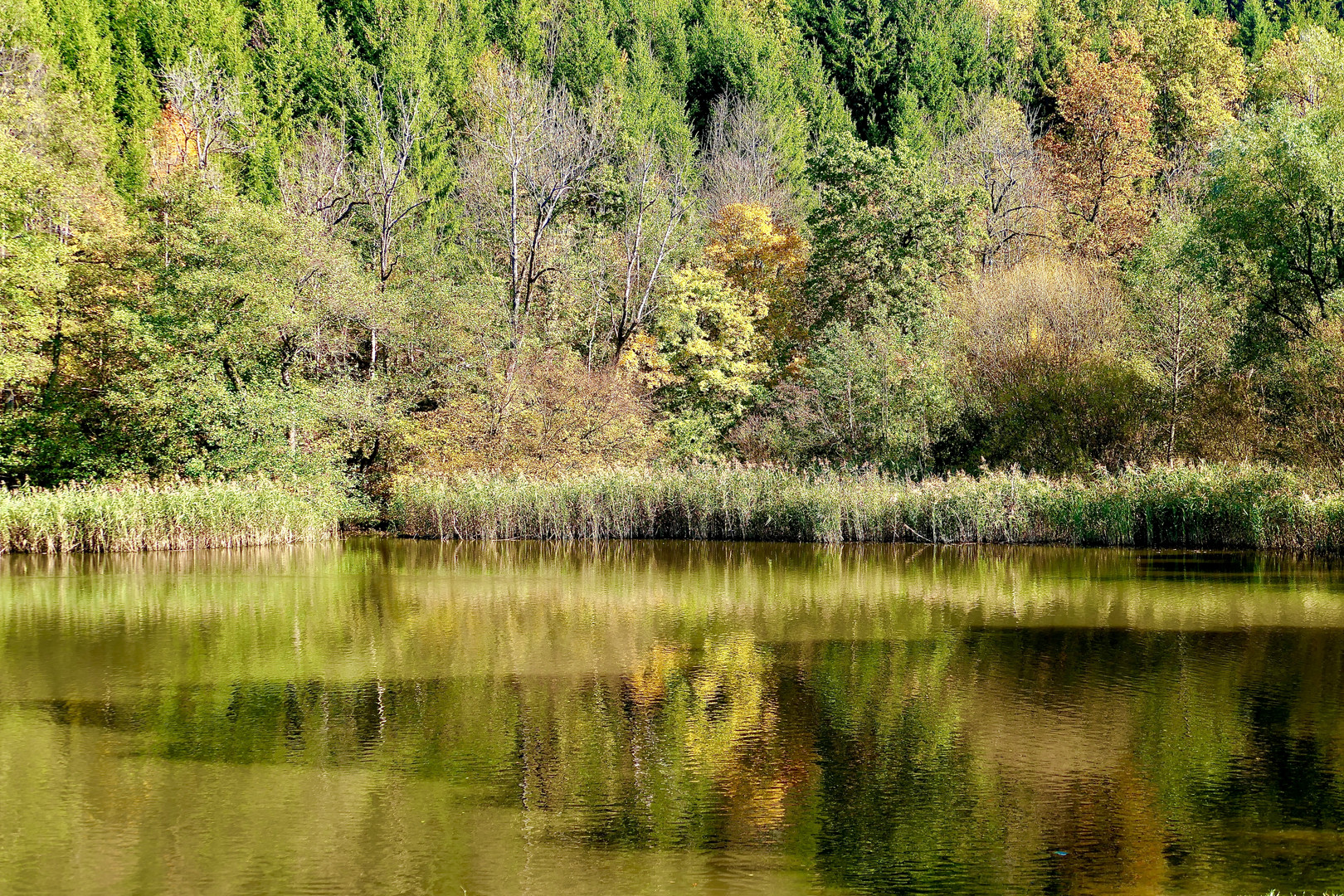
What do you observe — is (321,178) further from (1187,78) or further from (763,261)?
(1187,78)

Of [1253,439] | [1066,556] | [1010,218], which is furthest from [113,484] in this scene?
[1010,218]

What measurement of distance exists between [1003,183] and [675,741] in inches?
1542

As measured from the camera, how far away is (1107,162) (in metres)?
43.6

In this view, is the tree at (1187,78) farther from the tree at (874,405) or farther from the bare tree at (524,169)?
the bare tree at (524,169)

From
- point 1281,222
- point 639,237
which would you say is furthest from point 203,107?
point 1281,222

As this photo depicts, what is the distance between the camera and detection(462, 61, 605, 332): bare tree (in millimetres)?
35812

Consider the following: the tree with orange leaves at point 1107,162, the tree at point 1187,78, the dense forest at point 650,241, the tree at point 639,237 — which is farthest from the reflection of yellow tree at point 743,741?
the tree at point 1187,78

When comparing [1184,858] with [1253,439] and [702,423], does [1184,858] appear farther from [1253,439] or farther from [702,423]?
[702,423]

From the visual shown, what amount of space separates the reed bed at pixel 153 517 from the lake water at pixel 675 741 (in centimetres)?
530

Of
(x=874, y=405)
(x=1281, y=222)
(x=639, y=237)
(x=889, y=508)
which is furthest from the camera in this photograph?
(x=639, y=237)

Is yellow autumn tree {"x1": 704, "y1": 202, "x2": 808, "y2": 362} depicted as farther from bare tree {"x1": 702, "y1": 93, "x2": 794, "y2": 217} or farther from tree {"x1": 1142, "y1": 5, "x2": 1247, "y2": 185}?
tree {"x1": 1142, "y1": 5, "x2": 1247, "y2": 185}

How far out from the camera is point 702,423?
3647cm

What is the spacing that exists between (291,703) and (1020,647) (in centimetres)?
758

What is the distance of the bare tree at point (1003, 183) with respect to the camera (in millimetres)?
42688
